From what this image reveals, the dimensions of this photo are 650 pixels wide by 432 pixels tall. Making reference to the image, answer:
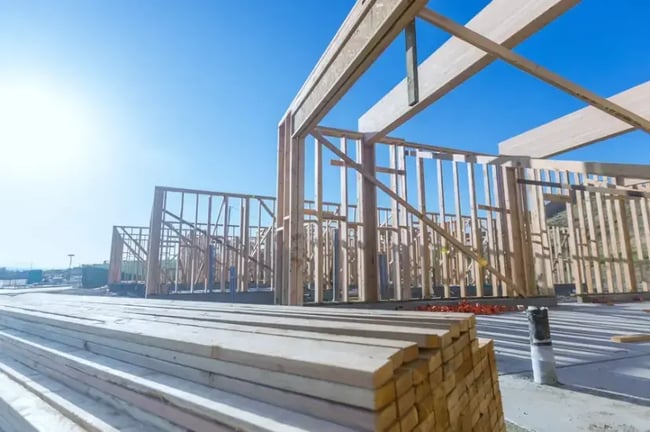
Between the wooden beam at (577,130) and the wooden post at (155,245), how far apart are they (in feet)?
27.9

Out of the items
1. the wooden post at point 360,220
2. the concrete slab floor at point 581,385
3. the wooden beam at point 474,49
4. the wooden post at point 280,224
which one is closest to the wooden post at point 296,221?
the wooden post at point 280,224

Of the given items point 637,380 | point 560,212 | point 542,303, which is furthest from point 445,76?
point 560,212

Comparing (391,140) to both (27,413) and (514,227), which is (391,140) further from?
(27,413)

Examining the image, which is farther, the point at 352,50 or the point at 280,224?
the point at 280,224

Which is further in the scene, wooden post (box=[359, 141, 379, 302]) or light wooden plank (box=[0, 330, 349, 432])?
wooden post (box=[359, 141, 379, 302])

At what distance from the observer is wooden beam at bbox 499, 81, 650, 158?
480cm

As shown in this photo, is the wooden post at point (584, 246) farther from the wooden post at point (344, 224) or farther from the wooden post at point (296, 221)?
the wooden post at point (296, 221)

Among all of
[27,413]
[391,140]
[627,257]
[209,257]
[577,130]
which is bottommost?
[27,413]

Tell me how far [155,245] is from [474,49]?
8.29 m

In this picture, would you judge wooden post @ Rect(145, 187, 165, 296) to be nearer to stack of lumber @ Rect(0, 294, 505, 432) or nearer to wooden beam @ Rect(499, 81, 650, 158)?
stack of lumber @ Rect(0, 294, 505, 432)

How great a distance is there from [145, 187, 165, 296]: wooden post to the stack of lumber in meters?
7.00

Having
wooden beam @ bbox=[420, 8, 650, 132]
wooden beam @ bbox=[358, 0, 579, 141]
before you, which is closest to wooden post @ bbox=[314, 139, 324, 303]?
wooden beam @ bbox=[358, 0, 579, 141]

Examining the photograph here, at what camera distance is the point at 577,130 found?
5949mm

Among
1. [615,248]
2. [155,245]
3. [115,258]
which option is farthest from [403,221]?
[115,258]
